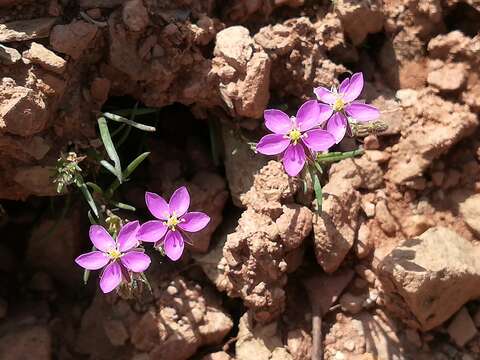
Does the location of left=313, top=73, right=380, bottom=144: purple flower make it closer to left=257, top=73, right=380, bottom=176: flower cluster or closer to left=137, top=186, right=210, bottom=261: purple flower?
left=257, top=73, right=380, bottom=176: flower cluster

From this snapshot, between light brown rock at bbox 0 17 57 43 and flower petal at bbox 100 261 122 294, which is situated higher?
light brown rock at bbox 0 17 57 43

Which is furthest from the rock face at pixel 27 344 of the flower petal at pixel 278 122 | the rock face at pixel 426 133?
the rock face at pixel 426 133

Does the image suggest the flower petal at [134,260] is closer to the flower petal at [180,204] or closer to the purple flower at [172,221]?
the purple flower at [172,221]

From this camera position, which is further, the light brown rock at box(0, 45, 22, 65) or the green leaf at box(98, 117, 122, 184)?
the green leaf at box(98, 117, 122, 184)

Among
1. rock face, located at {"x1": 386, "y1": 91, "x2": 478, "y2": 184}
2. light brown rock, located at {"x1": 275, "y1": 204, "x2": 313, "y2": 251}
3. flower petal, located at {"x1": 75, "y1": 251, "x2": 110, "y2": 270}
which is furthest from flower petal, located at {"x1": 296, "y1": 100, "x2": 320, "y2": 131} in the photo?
flower petal, located at {"x1": 75, "y1": 251, "x2": 110, "y2": 270}

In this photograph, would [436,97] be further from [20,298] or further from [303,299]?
[20,298]

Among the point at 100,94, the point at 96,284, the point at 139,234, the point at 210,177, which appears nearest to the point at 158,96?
the point at 100,94
